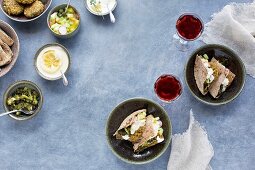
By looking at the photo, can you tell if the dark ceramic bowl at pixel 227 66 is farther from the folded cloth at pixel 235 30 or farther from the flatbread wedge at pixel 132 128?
the flatbread wedge at pixel 132 128

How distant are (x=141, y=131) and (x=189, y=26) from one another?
63 centimetres

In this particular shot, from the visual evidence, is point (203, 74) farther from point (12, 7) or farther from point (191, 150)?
point (12, 7)

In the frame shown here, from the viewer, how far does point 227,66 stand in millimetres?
3307

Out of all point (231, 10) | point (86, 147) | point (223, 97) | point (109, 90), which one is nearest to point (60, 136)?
point (86, 147)

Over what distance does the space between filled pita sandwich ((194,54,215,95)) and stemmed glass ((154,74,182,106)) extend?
0.36ft

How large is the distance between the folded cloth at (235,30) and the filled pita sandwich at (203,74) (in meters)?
0.17

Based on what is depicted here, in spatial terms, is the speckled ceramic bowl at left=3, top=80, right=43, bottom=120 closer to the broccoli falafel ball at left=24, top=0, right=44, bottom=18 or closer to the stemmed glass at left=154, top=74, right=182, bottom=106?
the broccoli falafel ball at left=24, top=0, right=44, bottom=18

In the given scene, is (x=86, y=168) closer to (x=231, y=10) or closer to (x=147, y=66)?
(x=147, y=66)

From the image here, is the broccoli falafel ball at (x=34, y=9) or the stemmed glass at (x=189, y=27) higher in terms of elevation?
the broccoli falafel ball at (x=34, y=9)

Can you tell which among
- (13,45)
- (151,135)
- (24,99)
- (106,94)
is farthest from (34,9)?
(151,135)

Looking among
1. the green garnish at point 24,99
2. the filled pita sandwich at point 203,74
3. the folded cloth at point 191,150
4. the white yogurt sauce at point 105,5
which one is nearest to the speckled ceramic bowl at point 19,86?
the green garnish at point 24,99

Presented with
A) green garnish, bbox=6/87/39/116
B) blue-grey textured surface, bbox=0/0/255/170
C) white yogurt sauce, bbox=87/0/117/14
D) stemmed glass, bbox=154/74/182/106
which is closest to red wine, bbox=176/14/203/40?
blue-grey textured surface, bbox=0/0/255/170

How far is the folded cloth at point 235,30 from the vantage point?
331 centimetres

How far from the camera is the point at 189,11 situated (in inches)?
133
